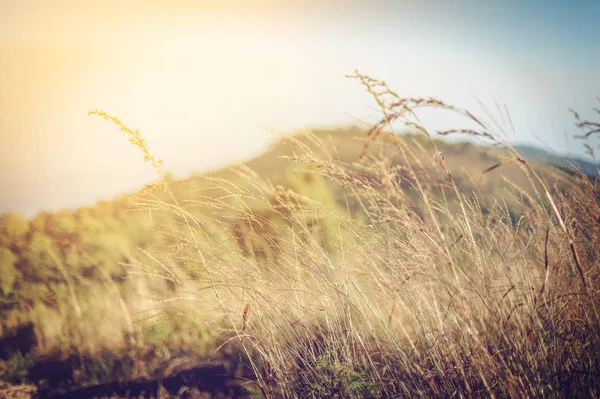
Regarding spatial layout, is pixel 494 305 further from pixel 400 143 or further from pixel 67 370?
pixel 67 370

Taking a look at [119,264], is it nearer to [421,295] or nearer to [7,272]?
[7,272]

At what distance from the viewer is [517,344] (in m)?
1.43

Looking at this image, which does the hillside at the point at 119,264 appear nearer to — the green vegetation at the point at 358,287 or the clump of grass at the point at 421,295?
the green vegetation at the point at 358,287

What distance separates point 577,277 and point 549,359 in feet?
1.81

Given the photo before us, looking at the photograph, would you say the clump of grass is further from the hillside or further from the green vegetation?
A: the hillside

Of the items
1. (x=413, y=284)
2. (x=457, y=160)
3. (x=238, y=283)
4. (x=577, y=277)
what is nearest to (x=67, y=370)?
(x=238, y=283)

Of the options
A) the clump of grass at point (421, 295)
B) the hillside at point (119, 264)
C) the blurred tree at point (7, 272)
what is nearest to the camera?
the clump of grass at point (421, 295)

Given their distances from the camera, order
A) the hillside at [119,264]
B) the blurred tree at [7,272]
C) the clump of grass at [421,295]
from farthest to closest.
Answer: the blurred tree at [7,272] → the hillside at [119,264] → the clump of grass at [421,295]

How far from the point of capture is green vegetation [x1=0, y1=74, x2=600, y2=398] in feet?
4.69

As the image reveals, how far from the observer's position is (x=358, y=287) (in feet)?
6.12

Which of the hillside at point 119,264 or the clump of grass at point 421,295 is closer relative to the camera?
the clump of grass at point 421,295

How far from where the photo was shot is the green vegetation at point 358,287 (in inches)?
56.3

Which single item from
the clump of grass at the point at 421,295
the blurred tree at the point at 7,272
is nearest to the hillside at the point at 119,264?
the blurred tree at the point at 7,272

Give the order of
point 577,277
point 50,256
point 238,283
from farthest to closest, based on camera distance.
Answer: point 50,256
point 238,283
point 577,277
